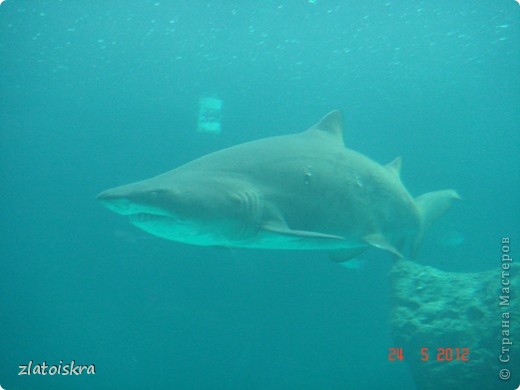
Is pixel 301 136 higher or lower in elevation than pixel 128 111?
lower

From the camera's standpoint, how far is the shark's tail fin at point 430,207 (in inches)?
217

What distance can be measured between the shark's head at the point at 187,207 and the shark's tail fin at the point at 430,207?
2889mm

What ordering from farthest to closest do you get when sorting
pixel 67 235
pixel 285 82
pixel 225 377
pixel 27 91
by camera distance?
pixel 285 82 → pixel 27 91 → pixel 67 235 → pixel 225 377

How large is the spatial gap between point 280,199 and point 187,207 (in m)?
0.98

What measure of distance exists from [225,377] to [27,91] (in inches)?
722

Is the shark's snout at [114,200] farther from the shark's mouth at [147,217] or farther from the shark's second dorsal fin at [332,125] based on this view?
the shark's second dorsal fin at [332,125]

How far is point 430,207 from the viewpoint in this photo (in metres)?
5.63

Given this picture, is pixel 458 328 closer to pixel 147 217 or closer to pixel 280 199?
pixel 280 199

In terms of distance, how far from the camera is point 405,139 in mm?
28078

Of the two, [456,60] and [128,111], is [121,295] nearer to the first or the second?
[128,111]

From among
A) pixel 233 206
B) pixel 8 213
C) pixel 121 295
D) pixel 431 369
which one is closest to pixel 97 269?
pixel 121 295
